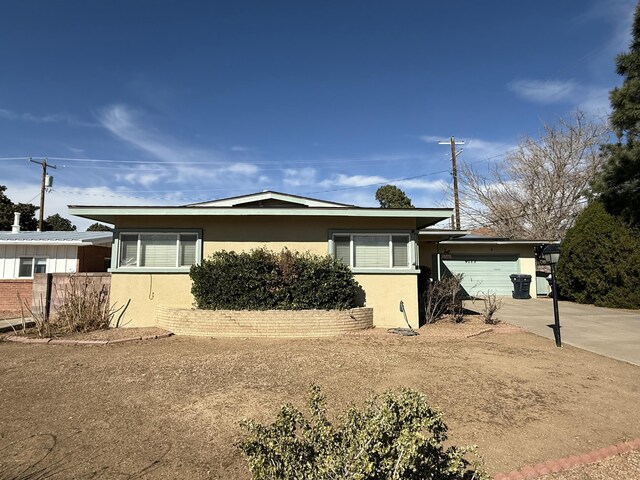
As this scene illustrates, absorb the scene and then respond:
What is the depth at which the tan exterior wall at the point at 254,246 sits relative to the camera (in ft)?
33.9

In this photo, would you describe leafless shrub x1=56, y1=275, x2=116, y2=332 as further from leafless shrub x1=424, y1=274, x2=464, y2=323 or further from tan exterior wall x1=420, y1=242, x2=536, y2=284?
tan exterior wall x1=420, y1=242, x2=536, y2=284

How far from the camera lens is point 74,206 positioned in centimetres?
997

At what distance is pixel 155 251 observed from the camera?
10461mm

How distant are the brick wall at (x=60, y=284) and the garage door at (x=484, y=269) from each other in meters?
15.0

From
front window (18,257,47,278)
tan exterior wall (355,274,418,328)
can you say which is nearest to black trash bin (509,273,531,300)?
tan exterior wall (355,274,418,328)

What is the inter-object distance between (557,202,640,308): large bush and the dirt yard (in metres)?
9.14

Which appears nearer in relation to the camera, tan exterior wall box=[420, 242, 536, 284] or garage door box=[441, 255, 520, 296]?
tan exterior wall box=[420, 242, 536, 284]

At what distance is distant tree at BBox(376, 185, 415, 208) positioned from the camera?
33.3 metres

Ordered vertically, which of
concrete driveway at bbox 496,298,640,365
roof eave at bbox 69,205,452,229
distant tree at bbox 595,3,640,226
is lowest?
concrete driveway at bbox 496,298,640,365

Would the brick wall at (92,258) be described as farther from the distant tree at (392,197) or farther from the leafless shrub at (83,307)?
the distant tree at (392,197)

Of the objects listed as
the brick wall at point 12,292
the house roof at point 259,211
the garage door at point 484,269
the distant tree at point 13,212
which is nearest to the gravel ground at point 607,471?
the house roof at point 259,211

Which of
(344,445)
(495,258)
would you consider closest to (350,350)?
(344,445)

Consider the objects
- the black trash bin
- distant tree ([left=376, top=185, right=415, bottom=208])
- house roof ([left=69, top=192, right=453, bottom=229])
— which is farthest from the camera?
distant tree ([left=376, top=185, right=415, bottom=208])

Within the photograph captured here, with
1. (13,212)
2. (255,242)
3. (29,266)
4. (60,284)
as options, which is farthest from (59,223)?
(255,242)
